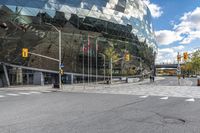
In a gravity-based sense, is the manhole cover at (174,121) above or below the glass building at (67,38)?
below

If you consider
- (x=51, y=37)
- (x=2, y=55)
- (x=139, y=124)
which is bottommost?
(x=139, y=124)

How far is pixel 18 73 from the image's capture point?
157 feet

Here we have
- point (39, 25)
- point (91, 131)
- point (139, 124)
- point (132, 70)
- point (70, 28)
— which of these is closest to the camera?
point (91, 131)

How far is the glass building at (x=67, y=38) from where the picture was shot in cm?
4806

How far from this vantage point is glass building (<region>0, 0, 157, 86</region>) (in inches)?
1892

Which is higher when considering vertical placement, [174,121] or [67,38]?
[67,38]

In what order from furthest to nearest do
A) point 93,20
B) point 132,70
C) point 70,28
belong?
point 132,70
point 93,20
point 70,28

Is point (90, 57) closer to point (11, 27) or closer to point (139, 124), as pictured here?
point (11, 27)

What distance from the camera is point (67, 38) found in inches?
2197

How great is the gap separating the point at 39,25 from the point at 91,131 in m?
48.1

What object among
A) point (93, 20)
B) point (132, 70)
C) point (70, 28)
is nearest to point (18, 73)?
point (70, 28)

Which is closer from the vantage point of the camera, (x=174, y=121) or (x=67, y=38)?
(x=174, y=121)

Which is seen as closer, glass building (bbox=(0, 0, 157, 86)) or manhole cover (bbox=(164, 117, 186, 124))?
manhole cover (bbox=(164, 117, 186, 124))

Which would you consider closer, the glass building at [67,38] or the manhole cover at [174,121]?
the manhole cover at [174,121]
